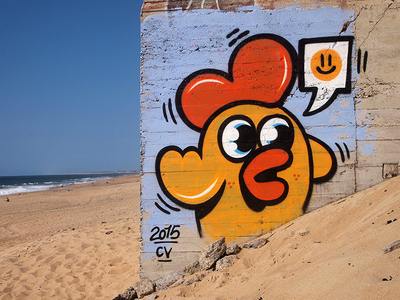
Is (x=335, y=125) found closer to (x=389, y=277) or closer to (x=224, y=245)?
(x=224, y=245)

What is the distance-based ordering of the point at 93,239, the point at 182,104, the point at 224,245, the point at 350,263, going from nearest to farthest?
the point at 350,263, the point at 224,245, the point at 182,104, the point at 93,239

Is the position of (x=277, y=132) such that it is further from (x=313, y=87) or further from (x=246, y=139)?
(x=313, y=87)

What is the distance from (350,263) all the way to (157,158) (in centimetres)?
321

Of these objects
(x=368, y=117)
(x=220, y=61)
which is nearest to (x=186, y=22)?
(x=220, y=61)

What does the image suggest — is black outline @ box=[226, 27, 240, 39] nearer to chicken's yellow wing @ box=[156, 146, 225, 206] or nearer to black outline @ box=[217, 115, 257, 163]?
black outline @ box=[217, 115, 257, 163]

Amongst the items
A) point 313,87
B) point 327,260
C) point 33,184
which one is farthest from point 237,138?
point 33,184

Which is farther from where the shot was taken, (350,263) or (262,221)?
(262,221)

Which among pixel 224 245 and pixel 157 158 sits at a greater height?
pixel 157 158

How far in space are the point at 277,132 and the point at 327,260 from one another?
240cm

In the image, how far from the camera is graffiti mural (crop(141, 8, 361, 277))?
5980 mm

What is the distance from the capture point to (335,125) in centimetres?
599

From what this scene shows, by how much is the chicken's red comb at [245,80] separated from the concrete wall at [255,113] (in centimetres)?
1

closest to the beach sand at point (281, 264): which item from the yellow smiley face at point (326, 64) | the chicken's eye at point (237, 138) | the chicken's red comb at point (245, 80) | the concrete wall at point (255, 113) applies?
the concrete wall at point (255, 113)

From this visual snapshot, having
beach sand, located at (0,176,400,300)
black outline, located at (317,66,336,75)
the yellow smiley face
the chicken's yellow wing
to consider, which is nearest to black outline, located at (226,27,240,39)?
the yellow smiley face
